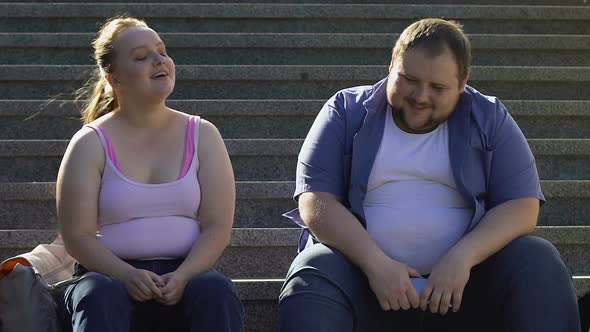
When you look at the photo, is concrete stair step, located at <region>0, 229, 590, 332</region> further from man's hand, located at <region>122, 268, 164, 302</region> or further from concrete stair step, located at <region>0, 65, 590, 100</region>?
concrete stair step, located at <region>0, 65, 590, 100</region>

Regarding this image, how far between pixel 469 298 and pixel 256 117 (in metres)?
1.80

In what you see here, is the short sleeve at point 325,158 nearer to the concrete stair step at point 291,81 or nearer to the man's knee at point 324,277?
the man's knee at point 324,277

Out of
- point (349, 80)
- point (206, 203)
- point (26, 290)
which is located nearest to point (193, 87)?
point (349, 80)

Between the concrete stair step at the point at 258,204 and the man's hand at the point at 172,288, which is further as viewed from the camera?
the concrete stair step at the point at 258,204

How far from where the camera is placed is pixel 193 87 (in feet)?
15.4

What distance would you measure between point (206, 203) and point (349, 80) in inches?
70.8

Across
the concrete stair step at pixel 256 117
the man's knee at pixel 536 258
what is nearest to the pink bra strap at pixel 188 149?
the man's knee at pixel 536 258

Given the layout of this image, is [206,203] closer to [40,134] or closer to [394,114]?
[394,114]

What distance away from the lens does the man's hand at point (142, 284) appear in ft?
9.01

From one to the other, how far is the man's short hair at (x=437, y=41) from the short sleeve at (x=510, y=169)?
192 millimetres

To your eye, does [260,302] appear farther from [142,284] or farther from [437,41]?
[437,41]

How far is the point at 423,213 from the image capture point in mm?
2902

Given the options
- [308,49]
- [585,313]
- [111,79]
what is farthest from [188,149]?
[308,49]

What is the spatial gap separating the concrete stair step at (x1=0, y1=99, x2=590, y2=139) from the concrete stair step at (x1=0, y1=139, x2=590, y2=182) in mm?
289
